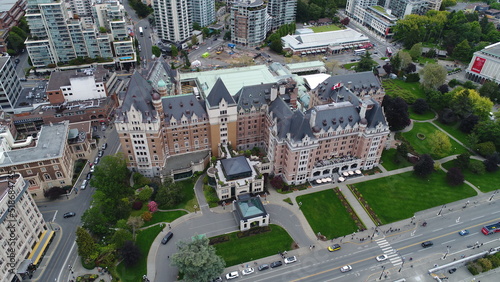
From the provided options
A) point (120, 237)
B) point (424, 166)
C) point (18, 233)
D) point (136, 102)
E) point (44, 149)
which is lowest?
point (120, 237)

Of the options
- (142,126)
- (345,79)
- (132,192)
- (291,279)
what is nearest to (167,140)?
(142,126)

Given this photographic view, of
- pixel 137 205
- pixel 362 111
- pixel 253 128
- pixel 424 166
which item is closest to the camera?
pixel 137 205

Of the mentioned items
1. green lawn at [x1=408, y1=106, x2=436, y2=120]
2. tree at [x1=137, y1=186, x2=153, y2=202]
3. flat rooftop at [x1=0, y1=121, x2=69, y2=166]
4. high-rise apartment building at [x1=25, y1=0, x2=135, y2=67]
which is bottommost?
green lawn at [x1=408, y1=106, x2=436, y2=120]

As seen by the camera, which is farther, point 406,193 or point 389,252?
point 406,193

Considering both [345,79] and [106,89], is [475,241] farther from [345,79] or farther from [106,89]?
[106,89]

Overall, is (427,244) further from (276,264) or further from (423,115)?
(423,115)

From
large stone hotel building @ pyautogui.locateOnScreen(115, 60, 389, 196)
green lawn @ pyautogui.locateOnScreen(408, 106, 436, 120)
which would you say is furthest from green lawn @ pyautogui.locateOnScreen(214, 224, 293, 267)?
green lawn @ pyautogui.locateOnScreen(408, 106, 436, 120)

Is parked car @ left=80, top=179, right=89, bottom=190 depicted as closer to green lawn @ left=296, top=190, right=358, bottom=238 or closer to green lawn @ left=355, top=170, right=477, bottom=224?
green lawn @ left=296, top=190, right=358, bottom=238

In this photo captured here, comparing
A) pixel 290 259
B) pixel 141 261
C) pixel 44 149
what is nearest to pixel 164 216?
pixel 141 261
